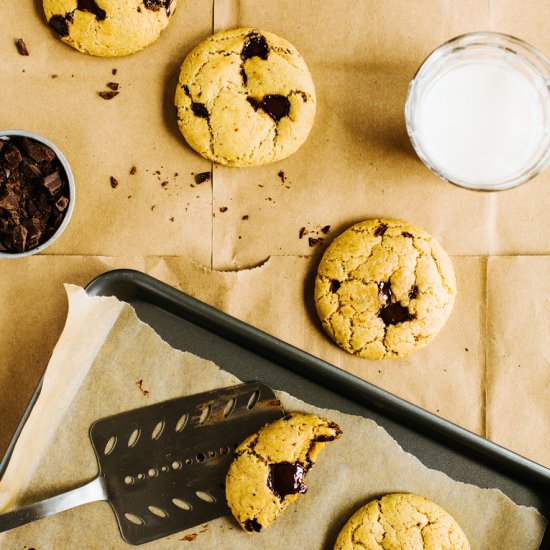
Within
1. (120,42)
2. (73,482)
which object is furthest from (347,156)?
(73,482)

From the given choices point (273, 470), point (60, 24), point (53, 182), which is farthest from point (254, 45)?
point (273, 470)

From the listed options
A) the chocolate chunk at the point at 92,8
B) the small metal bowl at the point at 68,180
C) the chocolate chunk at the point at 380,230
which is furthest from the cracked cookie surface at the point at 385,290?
the chocolate chunk at the point at 92,8

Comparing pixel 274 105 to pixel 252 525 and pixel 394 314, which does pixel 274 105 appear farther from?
pixel 252 525

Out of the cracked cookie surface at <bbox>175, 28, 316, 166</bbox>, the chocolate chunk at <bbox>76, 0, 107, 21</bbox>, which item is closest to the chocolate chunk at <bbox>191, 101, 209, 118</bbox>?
the cracked cookie surface at <bbox>175, 28, 316, 166</bbox>

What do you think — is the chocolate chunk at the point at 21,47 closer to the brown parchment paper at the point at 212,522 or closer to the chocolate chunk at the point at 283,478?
the brown parchment paper at the point at 212,522

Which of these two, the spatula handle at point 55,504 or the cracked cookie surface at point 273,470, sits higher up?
the cracked cookie surface at point 273,470
